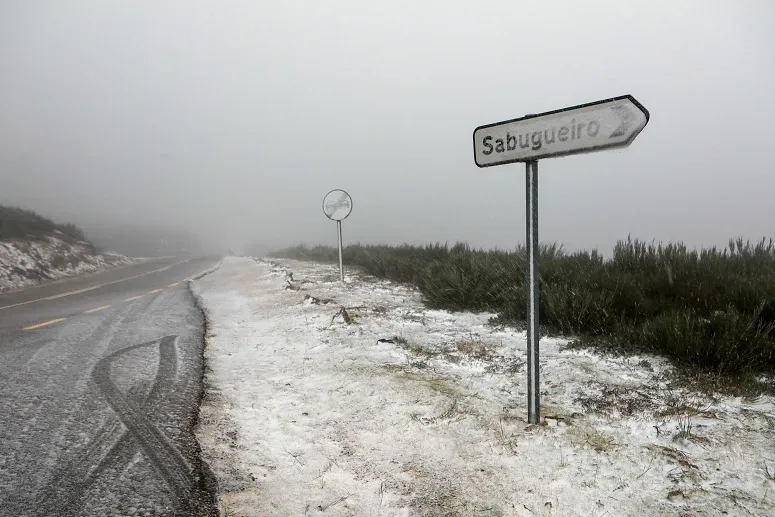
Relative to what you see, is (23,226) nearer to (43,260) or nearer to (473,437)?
(43,260)

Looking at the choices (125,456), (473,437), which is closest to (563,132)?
(473,437)

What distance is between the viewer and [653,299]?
4.86 m

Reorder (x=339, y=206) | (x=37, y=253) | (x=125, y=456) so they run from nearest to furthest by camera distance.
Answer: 1. (x=125, y=456)
2. (x=339, y=206)
3. (x=37, y=253)

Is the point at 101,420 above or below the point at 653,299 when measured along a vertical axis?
below

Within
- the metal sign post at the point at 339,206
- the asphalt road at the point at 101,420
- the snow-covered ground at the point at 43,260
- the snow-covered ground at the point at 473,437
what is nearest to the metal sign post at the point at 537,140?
the snow-covered ground at the point at 473,437

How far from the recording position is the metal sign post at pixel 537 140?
6.79 ft

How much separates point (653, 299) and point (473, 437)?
3483mm

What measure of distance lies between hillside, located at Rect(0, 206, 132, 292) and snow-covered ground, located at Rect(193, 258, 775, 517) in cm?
1254

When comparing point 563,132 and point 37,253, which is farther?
point 37,253

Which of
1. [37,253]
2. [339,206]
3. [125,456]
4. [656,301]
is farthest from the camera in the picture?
[37,253]

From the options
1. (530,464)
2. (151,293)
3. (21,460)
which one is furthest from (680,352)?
(151,293)

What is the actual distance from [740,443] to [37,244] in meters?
20.5

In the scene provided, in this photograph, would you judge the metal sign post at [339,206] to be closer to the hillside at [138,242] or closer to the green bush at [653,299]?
the green bush at [653,299]

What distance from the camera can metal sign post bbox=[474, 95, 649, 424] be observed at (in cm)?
207
